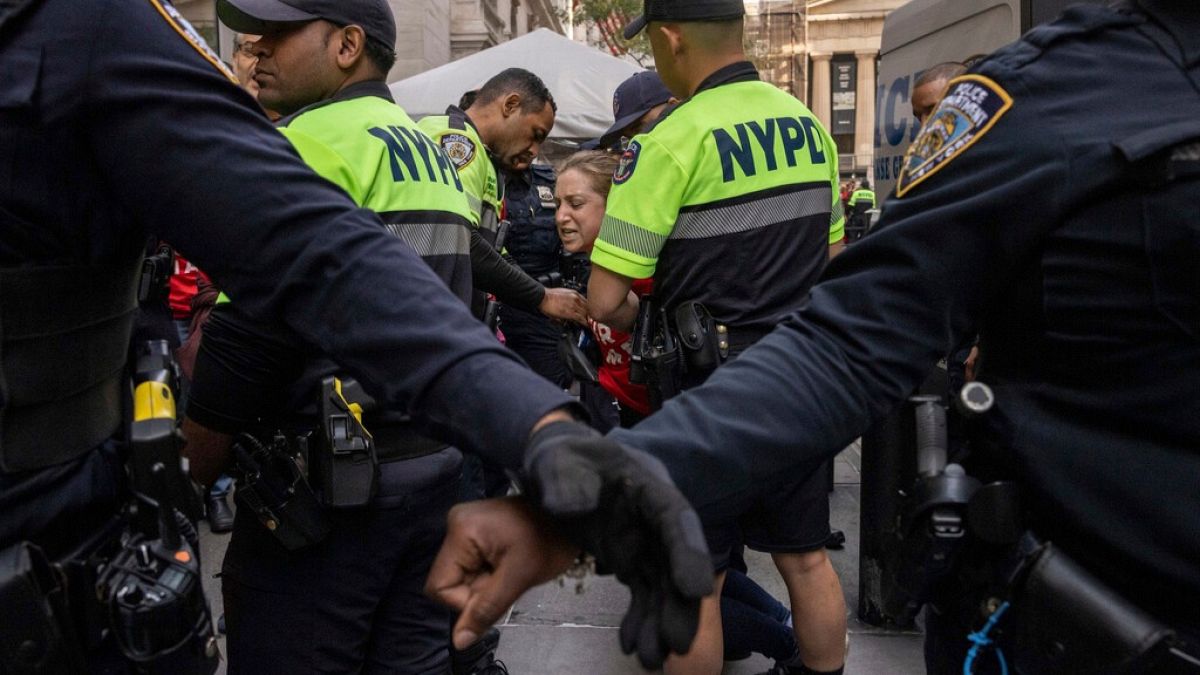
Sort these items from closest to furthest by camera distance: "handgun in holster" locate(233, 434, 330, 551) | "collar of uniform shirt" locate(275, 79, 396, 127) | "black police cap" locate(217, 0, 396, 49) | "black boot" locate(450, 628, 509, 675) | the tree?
"handgun in holster" locate(233, 434, 330, 551)
"black police cap" locate(217, 0, 396, 49)
"collar of uniform shirt" locate(275, 79, 396, 127)
"black boot" locate(450, 628, 509, 675)
the tree

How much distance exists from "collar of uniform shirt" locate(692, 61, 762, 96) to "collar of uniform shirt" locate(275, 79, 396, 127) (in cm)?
109

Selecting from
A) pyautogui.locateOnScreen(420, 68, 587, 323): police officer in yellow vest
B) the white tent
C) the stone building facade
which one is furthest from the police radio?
the stone building facade

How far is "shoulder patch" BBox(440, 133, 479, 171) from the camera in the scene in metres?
4.33

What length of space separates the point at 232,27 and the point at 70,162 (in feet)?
3.73

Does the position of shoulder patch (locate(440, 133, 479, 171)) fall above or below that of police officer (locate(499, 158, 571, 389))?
above

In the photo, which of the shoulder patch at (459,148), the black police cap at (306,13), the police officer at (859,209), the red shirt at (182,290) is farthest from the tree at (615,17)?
the black police cap at (306,13)

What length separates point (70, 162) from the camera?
4.14 feet

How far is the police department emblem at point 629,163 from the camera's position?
3092 millimetres

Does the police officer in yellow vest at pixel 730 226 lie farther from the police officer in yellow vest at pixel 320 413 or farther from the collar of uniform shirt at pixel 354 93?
the collar of uniform shirt at pixel 354 93

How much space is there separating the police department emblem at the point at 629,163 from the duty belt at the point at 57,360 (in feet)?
6.07

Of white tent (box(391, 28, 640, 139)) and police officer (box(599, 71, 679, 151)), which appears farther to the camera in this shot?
white tent (box(391, 28, 640, 139))

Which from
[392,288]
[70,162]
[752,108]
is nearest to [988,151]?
[392,288]

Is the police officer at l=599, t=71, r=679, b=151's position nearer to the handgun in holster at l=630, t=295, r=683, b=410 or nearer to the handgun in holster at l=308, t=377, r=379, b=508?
the handgun in holster at l=630, t=295, r=683, b=410

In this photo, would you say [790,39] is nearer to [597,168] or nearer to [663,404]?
[597,168]
